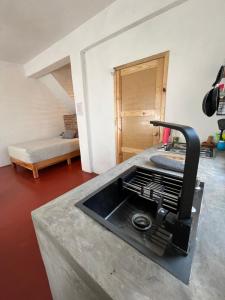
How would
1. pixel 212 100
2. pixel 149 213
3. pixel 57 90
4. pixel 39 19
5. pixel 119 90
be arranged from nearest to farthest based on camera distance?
pixel 149 213
pixel 212 100
pixel 39 19
pixel 119 90
pixel 57 90

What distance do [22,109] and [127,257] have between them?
480 cm

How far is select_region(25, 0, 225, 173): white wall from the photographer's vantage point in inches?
61.3

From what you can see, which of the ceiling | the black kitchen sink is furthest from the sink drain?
the ceiling

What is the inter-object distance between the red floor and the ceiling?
8.94 feet

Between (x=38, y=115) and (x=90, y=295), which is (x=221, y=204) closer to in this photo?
(x=90, y=295)

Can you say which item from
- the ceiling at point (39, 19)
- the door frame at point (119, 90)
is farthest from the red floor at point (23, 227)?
the ceiling at point (39, 19)

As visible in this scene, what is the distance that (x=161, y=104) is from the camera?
2.04 metres

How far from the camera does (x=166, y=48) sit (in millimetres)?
1827

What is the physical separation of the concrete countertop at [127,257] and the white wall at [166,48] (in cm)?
148

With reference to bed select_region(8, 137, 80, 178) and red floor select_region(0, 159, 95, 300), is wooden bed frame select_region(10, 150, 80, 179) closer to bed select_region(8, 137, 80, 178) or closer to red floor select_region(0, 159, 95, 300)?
bed select_region(8, 137, 80, 178)

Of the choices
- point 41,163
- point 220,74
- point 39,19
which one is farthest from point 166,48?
point 41,163

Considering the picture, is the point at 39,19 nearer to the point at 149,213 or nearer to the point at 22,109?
the point at 22,109

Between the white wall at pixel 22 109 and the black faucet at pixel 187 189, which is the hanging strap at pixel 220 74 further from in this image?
the white wall at pixel 22 109

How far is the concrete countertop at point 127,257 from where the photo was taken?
0.35 metres
